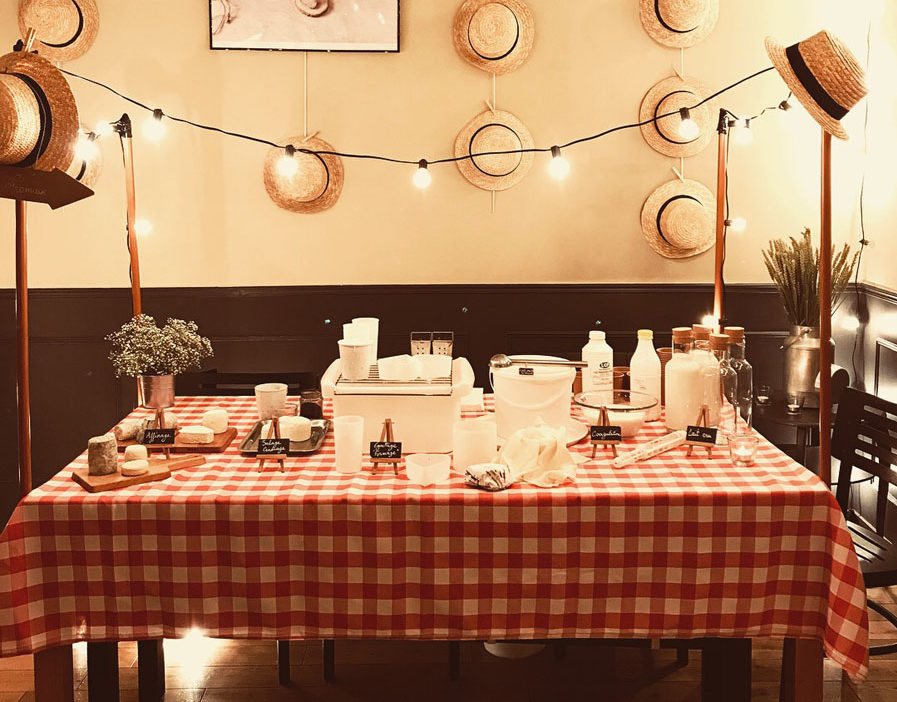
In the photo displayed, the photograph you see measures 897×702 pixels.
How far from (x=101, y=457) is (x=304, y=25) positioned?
2544 millimetres

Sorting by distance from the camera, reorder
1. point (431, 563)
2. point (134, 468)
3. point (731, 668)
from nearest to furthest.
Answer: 1. point (431, 563)
2. point (134, 468)
3. point (731, 668)

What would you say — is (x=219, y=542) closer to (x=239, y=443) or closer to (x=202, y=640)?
(x=239, y=443)

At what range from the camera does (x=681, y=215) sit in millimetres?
4031

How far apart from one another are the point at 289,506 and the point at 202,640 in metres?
1.18

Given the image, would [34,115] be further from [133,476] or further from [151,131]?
[151,131]

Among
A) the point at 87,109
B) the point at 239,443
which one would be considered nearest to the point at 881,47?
the point at 239,443

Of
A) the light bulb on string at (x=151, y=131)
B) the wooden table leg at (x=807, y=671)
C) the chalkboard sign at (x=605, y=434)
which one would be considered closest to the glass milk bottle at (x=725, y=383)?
the chalkboard sign at (x=605, y=434)

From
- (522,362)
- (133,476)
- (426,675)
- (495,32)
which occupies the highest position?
(495,32)

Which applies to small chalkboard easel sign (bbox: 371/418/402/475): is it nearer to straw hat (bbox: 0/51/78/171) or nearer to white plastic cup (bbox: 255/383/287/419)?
white plastic cup (bbox: 255/383/287/419)

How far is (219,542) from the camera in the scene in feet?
6.30

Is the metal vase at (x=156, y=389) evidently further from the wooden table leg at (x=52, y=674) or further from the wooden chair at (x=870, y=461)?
the wooden chair at (x=870, y=461)

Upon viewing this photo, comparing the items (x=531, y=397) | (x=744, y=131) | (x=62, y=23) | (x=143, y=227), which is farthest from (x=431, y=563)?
(x=62, y=23)

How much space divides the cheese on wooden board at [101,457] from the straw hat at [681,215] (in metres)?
2.72

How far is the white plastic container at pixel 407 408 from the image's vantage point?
7.15 ft
